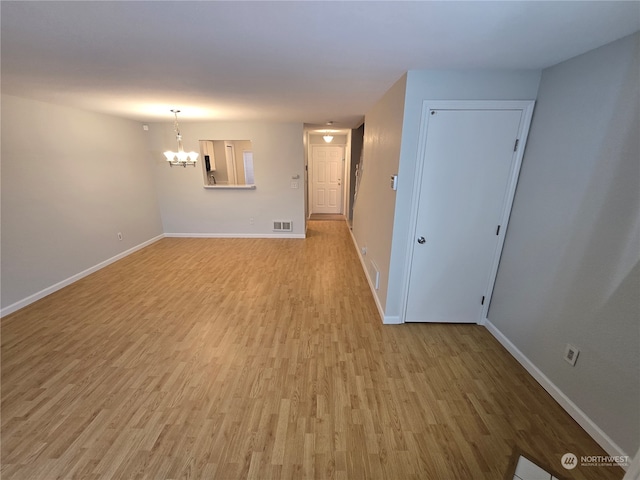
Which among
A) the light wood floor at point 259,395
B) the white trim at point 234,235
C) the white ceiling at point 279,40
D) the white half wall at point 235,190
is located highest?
the white ceiling at point 279,40

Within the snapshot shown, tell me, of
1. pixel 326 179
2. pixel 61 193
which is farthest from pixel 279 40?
pixel 326 179

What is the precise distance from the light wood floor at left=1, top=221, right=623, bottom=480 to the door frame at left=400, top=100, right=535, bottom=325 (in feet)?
2.28

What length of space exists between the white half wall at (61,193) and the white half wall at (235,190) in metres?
0.66

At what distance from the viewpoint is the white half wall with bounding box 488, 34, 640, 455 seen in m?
1.46

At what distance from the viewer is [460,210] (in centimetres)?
244

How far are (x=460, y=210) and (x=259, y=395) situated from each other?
92.4 inches

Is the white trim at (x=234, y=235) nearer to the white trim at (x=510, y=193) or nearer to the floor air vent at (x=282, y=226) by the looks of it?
the floor air vent at (x=282, y=226)

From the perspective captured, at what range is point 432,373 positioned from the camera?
84.3 inches

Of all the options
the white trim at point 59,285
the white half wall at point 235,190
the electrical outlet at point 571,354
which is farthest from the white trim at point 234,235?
the electrical outlet at point 571,354

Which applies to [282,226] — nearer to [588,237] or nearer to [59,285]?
[59,285]

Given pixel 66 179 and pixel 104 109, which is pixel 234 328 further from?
pixel 104 109

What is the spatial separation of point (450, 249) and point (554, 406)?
1.36 m

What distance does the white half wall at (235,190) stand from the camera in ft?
17.0

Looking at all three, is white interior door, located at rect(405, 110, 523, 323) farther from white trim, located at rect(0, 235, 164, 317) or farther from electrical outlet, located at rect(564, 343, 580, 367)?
white trim, located at rect(0, 235, 164, 317)
